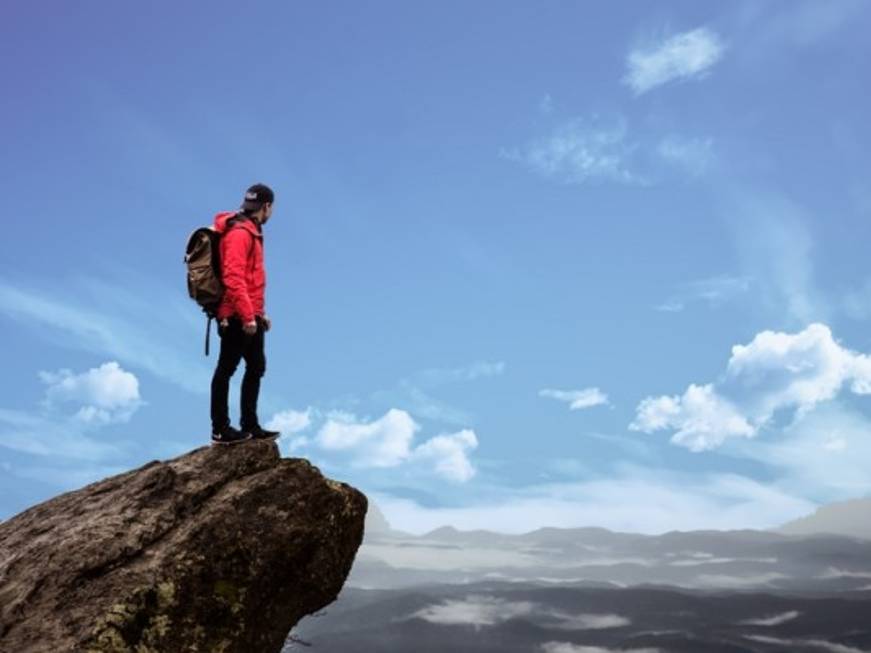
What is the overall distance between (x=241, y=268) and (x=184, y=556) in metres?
4.24

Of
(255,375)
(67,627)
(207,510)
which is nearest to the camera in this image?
(67,627)

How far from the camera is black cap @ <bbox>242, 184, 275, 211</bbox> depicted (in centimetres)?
1330

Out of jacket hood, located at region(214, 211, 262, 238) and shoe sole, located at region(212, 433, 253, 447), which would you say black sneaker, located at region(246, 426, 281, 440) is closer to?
shoe sole, located at region(212, 433, 253, 447)

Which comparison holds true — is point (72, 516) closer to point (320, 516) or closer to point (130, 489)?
point (130, 489)

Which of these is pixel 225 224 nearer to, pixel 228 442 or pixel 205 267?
pixel 205 267

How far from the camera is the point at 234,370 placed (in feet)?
43.5

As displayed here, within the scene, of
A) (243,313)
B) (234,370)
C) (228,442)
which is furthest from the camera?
(228,442)

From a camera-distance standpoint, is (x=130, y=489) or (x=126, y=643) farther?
(x=130, y=489)

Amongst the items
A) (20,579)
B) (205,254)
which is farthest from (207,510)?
(205,254)

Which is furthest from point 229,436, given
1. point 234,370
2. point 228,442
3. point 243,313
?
point 243,313

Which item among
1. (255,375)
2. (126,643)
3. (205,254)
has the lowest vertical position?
(126,643)

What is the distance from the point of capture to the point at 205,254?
1273cm

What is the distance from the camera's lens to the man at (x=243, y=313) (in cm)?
1254

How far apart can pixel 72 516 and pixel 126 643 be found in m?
3.10
